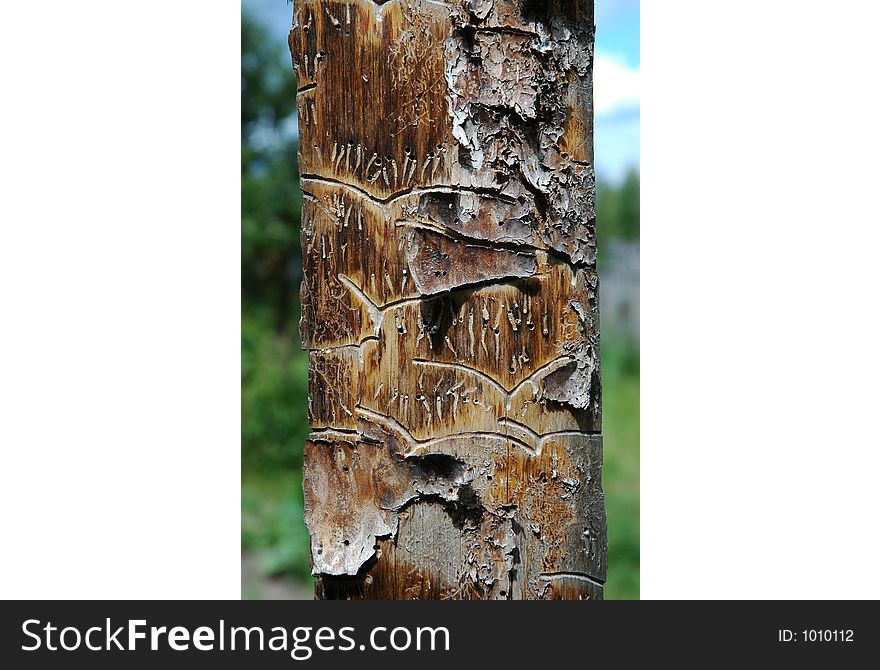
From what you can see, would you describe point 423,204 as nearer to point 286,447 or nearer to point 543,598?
point 543,598

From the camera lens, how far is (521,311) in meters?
1.21

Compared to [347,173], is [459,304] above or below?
below

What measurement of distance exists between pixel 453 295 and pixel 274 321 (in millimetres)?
3354

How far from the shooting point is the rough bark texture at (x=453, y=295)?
1195mm

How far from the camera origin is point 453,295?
3.94 feet

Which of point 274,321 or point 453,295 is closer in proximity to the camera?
point 453,295

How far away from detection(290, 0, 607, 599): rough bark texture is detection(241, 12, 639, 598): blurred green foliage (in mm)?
2842

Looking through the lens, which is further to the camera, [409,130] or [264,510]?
[264,510]

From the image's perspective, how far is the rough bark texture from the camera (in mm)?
1195
